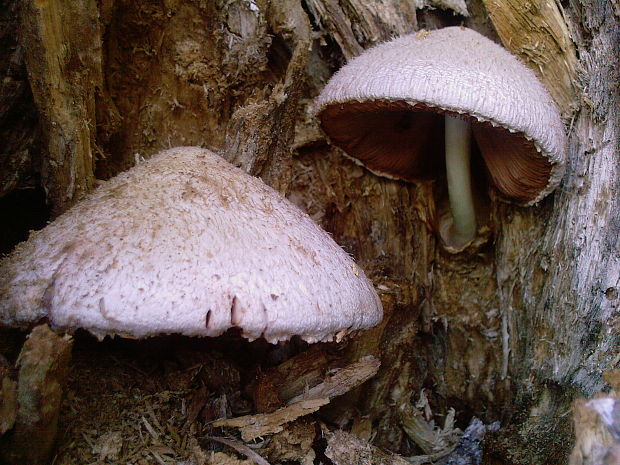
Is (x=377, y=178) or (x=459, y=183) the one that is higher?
(x=459, y=183)

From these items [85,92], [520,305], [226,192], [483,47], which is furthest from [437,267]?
[85,92]

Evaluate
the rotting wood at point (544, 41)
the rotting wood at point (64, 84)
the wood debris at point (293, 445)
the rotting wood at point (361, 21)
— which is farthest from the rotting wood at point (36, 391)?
the rotting wood at point (544, 41)

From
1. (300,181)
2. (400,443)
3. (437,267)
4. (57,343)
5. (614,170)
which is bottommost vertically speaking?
(400,443)

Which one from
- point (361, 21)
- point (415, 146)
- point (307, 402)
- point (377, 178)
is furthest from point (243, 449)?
point (361, 21)

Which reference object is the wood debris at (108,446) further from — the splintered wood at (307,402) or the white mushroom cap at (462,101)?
the white mushroom cap at (462,101)

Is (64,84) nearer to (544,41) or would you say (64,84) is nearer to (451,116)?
(451,116)

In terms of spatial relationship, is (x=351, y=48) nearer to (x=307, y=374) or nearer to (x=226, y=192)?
(x=226, y=192)

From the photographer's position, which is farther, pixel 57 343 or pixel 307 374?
pixel 307 374
